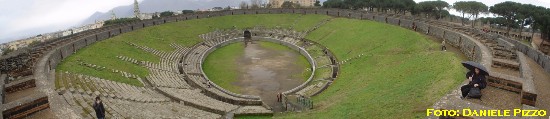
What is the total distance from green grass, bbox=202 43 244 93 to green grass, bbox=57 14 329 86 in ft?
16.0

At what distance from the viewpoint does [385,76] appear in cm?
3008

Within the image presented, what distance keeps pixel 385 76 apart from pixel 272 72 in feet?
49.3

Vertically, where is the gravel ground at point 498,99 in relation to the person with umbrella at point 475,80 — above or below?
below

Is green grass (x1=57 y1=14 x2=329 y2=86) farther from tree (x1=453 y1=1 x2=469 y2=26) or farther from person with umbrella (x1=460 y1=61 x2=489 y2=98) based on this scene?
tree (x1=453 y1=1 x2=469 y2=26)

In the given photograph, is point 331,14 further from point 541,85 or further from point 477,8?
point 541,85

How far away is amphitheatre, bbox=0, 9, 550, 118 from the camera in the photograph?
19625mm

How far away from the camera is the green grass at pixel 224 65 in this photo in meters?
38.9

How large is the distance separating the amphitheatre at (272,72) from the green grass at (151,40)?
20 cm

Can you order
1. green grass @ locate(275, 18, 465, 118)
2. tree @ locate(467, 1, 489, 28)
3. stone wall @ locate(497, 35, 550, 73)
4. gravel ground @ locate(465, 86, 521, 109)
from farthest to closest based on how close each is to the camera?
tree @ locate(467, 1, 489, 28)
stone wall @ locate(497, 35, 550, 73)
green grass @ locate(275, 18, 465, 118)
gravel ground @ locate(465, 86, 521, 109)

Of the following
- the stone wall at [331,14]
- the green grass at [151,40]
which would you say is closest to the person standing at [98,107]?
the green grass at [151,40]

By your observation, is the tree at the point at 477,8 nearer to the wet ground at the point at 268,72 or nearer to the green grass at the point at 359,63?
the green grass at the point at 359,63

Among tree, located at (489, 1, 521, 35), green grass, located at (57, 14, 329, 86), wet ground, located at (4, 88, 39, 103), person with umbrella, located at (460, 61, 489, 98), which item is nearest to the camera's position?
person with umbrella, located at (460, 61, 489, 98)

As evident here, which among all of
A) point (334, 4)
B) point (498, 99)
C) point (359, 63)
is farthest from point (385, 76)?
point (334, 4)

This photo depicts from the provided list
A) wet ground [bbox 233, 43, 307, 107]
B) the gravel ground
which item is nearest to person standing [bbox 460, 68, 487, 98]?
the gravel ground
